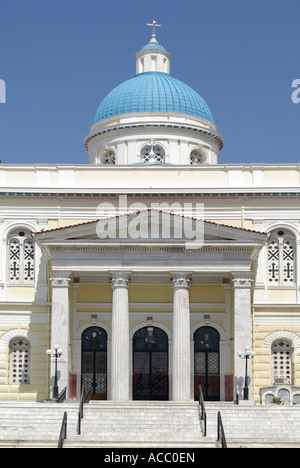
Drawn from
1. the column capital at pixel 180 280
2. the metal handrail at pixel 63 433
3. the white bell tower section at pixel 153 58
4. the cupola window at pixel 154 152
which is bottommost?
the metal handrail at pixel 63 433

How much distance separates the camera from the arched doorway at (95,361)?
43969mm

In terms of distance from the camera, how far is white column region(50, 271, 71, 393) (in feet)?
130

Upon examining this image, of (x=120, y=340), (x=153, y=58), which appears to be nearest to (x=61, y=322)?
(x=120, y=340)

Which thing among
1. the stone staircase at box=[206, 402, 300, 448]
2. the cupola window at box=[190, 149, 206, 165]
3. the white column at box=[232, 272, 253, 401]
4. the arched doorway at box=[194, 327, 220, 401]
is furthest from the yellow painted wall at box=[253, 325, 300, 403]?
the cupola window at box=[190, 149, 206, 165]

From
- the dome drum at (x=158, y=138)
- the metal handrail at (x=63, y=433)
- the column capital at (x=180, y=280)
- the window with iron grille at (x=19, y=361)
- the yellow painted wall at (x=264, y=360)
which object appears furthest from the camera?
the dome drum at (x=158, y=138)

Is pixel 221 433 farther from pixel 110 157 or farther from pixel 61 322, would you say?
pixel 110 157

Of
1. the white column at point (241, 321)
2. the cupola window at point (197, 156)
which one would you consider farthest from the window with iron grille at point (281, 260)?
the cupola window at point (197, 156)

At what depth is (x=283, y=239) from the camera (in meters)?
45.4

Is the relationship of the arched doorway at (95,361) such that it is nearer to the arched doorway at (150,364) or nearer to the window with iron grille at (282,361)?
the arched doorway at (150,364)

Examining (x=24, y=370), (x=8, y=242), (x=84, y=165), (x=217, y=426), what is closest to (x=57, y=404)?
(x=217, y=426)

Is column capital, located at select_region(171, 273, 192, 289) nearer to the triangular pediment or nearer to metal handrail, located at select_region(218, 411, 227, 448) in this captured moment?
the triangular pediment

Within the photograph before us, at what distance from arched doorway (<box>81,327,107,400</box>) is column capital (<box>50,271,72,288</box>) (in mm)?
5034

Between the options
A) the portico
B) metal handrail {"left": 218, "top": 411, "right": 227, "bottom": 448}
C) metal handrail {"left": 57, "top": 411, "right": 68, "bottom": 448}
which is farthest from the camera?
the portico

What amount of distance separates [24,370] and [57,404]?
9.17 metres
